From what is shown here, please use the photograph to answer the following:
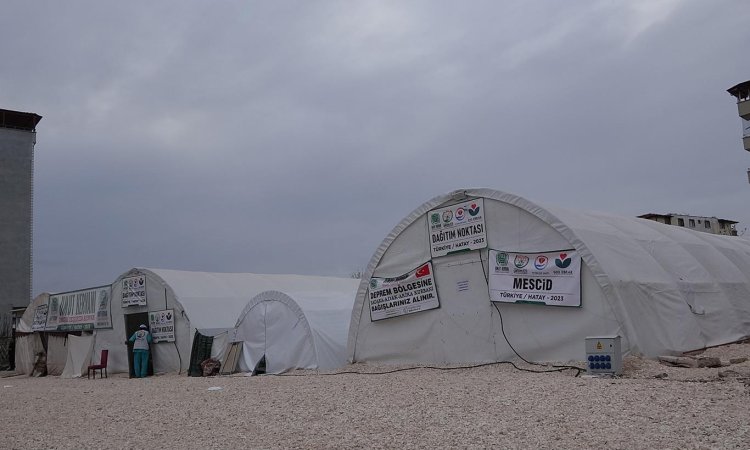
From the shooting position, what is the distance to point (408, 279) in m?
15.0

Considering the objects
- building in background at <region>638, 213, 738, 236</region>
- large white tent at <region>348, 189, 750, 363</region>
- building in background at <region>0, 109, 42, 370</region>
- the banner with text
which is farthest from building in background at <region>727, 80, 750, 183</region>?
building in background at <region>0, 109, 42, 370</region>

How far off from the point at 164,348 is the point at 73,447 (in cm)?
1464

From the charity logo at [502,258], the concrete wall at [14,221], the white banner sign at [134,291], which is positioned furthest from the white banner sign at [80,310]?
the charity logo at [502,258]

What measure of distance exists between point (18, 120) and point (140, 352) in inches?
1026

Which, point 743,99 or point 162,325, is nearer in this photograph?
point 162,325

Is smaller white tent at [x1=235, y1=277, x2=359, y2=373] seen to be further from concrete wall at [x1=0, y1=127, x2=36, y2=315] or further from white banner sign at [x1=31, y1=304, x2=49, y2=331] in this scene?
concrete wall at [x1=0, y1=127, x2=36, y2=315]

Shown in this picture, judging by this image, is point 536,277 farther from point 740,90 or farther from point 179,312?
point 740,90

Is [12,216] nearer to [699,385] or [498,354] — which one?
[498,354]

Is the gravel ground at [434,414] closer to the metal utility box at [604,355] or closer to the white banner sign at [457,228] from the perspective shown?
the metal utility box at [604,355]

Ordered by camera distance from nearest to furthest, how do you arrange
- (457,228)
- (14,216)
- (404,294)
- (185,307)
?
(457,228)
(404,294)
(185,307)
(14,216)

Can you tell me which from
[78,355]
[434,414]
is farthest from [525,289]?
[78,355]

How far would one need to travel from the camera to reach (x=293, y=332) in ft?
56.6

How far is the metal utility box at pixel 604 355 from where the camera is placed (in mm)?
10048

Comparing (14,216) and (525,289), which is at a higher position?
(14,216)
